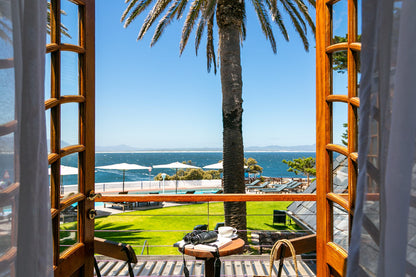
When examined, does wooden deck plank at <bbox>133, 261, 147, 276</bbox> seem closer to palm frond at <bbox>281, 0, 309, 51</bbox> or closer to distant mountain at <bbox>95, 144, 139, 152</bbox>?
palm frond at <bbox>281, 0, 309, 51</bbox>

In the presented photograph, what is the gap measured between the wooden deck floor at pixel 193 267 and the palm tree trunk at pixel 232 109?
1.81 meters

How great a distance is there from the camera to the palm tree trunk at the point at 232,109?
505cm

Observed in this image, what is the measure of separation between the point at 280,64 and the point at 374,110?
5183cm

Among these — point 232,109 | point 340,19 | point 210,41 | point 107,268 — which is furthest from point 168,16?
point 340,19

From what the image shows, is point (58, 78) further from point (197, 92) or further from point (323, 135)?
point (197, 92)

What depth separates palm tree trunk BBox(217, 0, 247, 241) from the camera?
199 inches

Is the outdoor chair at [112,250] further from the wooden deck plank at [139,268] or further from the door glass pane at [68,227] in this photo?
the wooden deck plank at [139,268]

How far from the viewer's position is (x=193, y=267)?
122 inches

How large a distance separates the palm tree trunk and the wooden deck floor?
5.93 feet

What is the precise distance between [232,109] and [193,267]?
279 cm

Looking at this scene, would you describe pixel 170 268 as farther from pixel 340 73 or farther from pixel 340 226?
pixel 340 73

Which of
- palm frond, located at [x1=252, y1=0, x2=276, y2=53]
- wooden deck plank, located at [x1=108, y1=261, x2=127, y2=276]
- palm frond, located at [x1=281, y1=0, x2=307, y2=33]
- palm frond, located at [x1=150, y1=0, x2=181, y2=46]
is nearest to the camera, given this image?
wooden deck plank, located at [x1=108, y1=261, x2=127, y2=276]

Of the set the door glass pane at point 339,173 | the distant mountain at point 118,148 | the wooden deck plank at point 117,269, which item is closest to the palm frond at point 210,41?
the wooden deck plank at point 117,269

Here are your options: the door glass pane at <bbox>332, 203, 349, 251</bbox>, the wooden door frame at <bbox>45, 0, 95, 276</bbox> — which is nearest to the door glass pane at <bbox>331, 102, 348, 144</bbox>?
the door glass pane at <bbox>332, 203, 349, 251</bbox>
